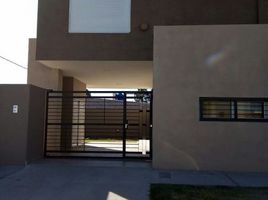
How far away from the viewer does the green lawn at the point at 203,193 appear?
8141 mm

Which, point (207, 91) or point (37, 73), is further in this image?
point (37, 73)

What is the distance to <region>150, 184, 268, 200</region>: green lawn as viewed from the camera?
814cm

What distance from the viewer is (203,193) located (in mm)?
8539

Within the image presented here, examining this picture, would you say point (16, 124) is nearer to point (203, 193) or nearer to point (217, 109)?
point (217, 109)

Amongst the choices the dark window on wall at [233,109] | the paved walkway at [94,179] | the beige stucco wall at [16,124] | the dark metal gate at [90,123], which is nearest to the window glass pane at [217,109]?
the dark window on wall at [233,109]

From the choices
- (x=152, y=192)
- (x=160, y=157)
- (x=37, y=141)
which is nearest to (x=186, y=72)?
(x=160, y=157)

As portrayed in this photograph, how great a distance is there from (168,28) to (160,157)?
3.95 m

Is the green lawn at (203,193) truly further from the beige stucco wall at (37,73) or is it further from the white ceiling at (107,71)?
the beige stucco wall at (37,73)

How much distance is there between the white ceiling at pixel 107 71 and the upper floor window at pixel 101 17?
47.0 inches

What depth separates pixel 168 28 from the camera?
39.5 feet

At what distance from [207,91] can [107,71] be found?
575 cm

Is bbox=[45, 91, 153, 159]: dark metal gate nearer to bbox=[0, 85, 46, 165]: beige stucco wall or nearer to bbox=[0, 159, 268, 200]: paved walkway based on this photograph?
bbox=[0, 159, 268, 200]: paved walkway

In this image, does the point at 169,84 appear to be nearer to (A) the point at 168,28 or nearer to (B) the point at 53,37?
(A) the point at 168,28

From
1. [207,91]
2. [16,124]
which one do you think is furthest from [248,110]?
[16,124]
